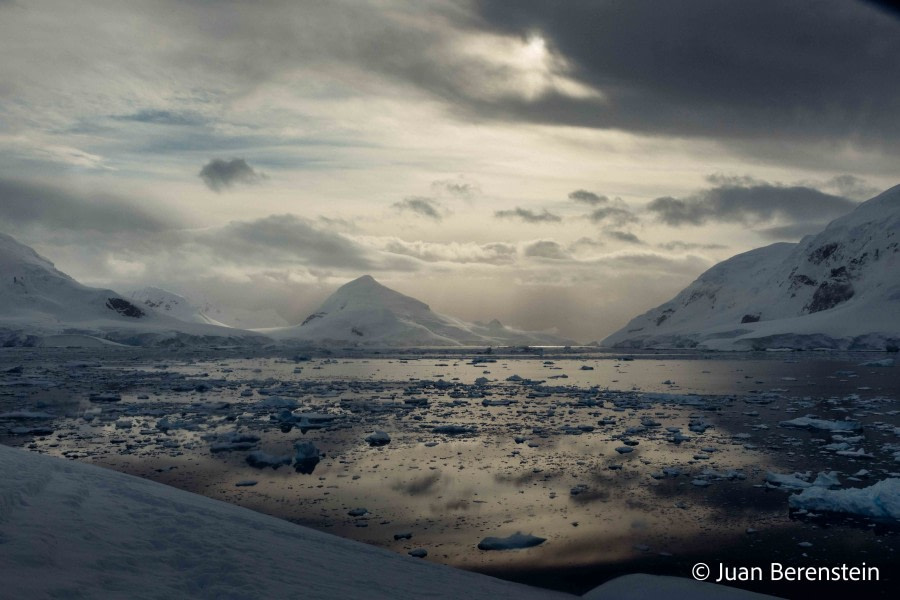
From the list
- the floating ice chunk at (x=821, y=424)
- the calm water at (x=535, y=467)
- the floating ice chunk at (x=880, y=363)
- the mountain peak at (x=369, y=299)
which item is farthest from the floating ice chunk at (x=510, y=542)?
the mountain peak at (x=369, y=299)

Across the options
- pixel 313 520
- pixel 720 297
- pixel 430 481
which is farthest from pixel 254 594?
pixel 720 297

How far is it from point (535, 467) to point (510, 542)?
4.16 meters

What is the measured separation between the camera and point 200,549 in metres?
5.41

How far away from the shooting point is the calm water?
7488mm

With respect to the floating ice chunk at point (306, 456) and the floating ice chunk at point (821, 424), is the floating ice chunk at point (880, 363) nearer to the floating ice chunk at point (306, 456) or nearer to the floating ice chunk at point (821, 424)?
the floating ice chunk at point (821, 424)

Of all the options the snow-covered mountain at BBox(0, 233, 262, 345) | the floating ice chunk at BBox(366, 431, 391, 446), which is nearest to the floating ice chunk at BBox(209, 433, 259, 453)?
the floating ice chunk at BBox(366, 431, 391, 446)

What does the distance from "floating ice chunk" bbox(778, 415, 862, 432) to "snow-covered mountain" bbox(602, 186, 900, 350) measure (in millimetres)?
62639

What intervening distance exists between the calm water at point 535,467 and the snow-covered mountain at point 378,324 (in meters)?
121

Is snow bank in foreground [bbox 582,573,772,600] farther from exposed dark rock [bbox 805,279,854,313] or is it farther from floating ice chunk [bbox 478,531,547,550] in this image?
exposed dark rock [bbox 805,279,854,313]

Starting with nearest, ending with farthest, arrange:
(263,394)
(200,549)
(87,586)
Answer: (87,586) → (200,549) → (263,394)

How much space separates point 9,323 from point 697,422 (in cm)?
10070

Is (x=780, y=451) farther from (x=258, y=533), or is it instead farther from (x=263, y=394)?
(x=263, y=394)

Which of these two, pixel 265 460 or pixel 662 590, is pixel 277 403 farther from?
pixel 662 590

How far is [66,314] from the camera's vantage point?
10681 centimetres
